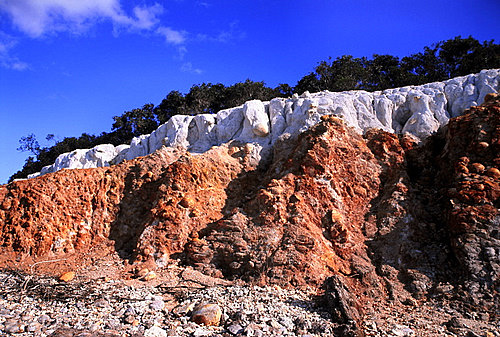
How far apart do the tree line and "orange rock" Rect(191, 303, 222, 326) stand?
2565 cm

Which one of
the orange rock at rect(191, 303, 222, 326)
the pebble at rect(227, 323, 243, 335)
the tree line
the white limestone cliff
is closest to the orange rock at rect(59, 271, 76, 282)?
the orange rock at rect(191, 303, 222, 326)

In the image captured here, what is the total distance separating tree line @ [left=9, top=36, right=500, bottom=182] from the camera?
33219mm

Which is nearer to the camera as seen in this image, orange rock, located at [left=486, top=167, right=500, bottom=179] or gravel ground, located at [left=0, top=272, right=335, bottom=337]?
gravel ground, located at [left=0, top=272, right=335, bottom=337]

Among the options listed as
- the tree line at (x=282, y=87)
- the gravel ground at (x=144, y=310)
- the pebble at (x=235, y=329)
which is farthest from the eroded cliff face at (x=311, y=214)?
the tree line at (x=282, y=87)

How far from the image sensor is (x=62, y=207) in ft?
44.8

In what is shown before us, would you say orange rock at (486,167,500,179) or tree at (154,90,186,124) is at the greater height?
tree at (154,90,186,124)

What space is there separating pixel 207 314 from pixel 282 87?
31.9m

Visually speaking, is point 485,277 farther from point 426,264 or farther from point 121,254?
point 121,254

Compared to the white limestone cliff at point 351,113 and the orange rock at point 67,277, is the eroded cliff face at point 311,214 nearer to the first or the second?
the white limestone cliff at point 351,113

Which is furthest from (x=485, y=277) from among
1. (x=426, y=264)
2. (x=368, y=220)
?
(x=368, y=220)

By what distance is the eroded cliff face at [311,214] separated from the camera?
10227 mm

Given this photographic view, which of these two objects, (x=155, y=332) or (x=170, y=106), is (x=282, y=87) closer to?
(x=170, y=106)

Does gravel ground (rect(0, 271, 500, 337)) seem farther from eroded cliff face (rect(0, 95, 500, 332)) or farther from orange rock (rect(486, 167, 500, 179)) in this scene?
orange rock (rect(486, 167, 500, 179))

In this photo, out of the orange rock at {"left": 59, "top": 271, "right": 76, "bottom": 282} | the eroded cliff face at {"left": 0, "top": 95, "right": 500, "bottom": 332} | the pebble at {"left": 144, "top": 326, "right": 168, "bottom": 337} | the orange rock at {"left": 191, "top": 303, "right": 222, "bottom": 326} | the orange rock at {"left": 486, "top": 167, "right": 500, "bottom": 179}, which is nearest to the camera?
the pebble at {"left": 144, "top": 326, "right": 168, "bottom": 337}
